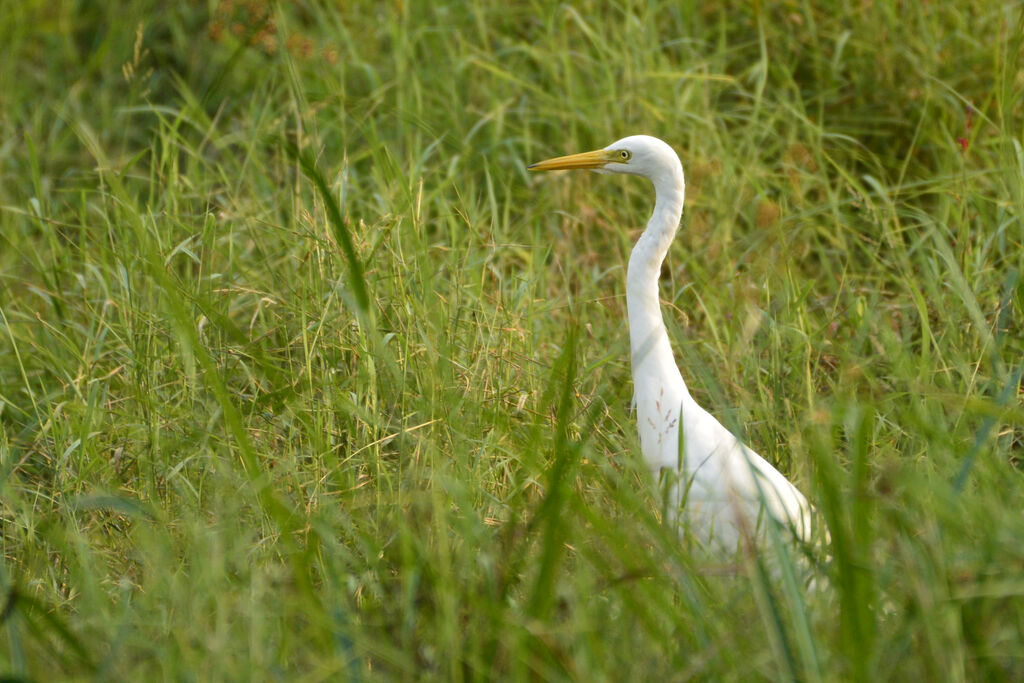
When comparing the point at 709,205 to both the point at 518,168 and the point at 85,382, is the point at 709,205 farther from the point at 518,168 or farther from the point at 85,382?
the point at 85,382

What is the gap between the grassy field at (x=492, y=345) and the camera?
1.57 metres

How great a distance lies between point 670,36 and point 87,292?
2417 millimetres

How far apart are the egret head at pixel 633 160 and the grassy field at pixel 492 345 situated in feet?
0.61

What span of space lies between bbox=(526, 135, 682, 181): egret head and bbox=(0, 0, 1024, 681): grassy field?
0.61 ft

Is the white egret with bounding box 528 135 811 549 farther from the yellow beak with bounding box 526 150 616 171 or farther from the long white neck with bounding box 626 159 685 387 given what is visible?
the yellow beak with bounding box 526 150 616 171

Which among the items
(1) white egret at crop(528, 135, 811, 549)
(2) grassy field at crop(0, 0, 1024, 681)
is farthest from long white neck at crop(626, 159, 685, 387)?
(2) grassy field at crop(0, 0, 1024, 681)

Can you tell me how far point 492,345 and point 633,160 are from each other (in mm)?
550

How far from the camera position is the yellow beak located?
2.80m

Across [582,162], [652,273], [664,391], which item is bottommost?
[664,391]

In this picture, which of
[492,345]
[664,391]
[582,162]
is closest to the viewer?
[664,391]

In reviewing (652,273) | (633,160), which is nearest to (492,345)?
(652,273)

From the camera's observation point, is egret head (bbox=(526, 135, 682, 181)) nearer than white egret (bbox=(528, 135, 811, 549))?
No

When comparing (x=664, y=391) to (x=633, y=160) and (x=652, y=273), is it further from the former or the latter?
(x=633, y=160)

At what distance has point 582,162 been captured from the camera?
2.82 m
